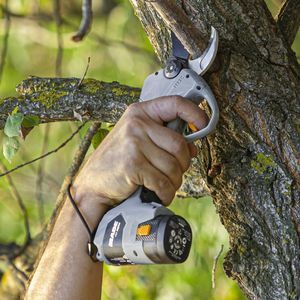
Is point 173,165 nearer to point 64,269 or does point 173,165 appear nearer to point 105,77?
point 64,269

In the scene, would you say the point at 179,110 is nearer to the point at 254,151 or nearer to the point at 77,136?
the point at 254,151

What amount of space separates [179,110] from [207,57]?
0.42ft

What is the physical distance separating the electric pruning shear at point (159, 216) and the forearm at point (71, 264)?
0.21 feet

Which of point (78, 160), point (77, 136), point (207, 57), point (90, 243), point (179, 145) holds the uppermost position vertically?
point (207, 57)

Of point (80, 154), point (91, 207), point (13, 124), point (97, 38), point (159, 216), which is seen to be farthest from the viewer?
point (97, 38)

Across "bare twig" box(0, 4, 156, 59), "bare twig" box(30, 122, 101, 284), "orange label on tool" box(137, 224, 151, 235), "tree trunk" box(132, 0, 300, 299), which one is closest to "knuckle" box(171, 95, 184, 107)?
"tree trunk" box(132, 0, 300, 299)

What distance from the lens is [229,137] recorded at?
2.02 m

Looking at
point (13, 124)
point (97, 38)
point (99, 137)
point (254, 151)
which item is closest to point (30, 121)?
point (13, 124)

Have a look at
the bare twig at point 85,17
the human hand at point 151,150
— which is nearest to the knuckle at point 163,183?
the human hand at point 151,150

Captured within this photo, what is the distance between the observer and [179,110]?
1907mm

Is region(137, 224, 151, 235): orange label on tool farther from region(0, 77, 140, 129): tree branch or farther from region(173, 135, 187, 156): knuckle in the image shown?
region(0, 77, 140, 129): tree branch

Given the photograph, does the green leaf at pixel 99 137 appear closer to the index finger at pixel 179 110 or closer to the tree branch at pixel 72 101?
the tree branch at pixel 72 101

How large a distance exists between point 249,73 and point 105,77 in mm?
2736

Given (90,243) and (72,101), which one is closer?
(90,243)
